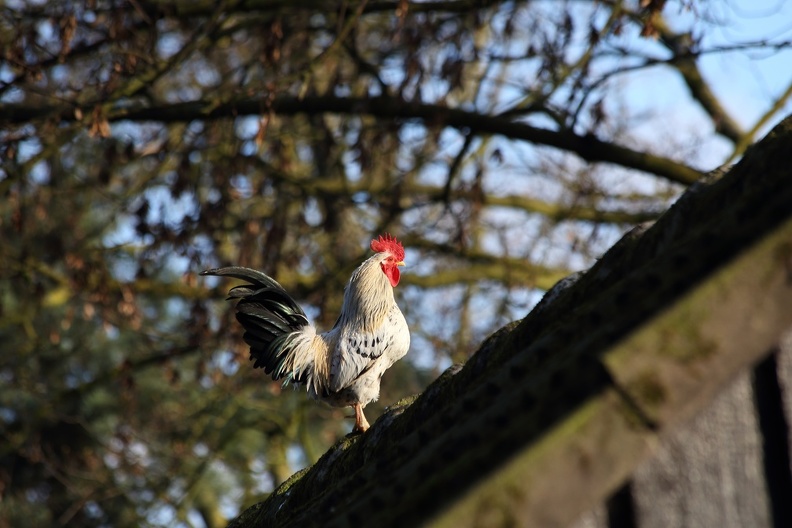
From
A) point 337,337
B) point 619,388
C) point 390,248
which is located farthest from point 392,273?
point 619,388

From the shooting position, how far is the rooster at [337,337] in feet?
18.1

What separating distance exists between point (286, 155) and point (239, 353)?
2.08m

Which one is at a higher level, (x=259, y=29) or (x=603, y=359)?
(x=259, y=29)

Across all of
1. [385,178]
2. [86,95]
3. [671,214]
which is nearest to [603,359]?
[671,214]

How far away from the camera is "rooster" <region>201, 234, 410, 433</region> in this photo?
552 cm

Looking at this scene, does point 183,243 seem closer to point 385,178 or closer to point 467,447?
point 385,178

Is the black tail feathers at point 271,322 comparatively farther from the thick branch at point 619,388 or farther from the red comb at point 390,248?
the thick branch at point 619,388

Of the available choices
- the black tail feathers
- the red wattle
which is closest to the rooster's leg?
the black tail feathers

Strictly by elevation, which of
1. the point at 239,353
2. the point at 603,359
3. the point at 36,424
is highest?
the point at 36,424

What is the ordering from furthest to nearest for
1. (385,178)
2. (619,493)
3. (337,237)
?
(385,178), (337,237), (619,493)

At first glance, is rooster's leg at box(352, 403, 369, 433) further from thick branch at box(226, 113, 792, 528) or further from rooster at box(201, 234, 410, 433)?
thick branch at box(226, 113, 792, 528)

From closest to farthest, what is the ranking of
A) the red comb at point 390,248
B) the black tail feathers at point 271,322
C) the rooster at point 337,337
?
1. the rooster at point 337,337
2. the black tail feathers at point 271,322
3. the red comb at point 390,248

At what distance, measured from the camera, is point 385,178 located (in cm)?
1198

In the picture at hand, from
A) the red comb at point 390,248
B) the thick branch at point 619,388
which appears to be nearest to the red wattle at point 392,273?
the red comb at point 390,248
